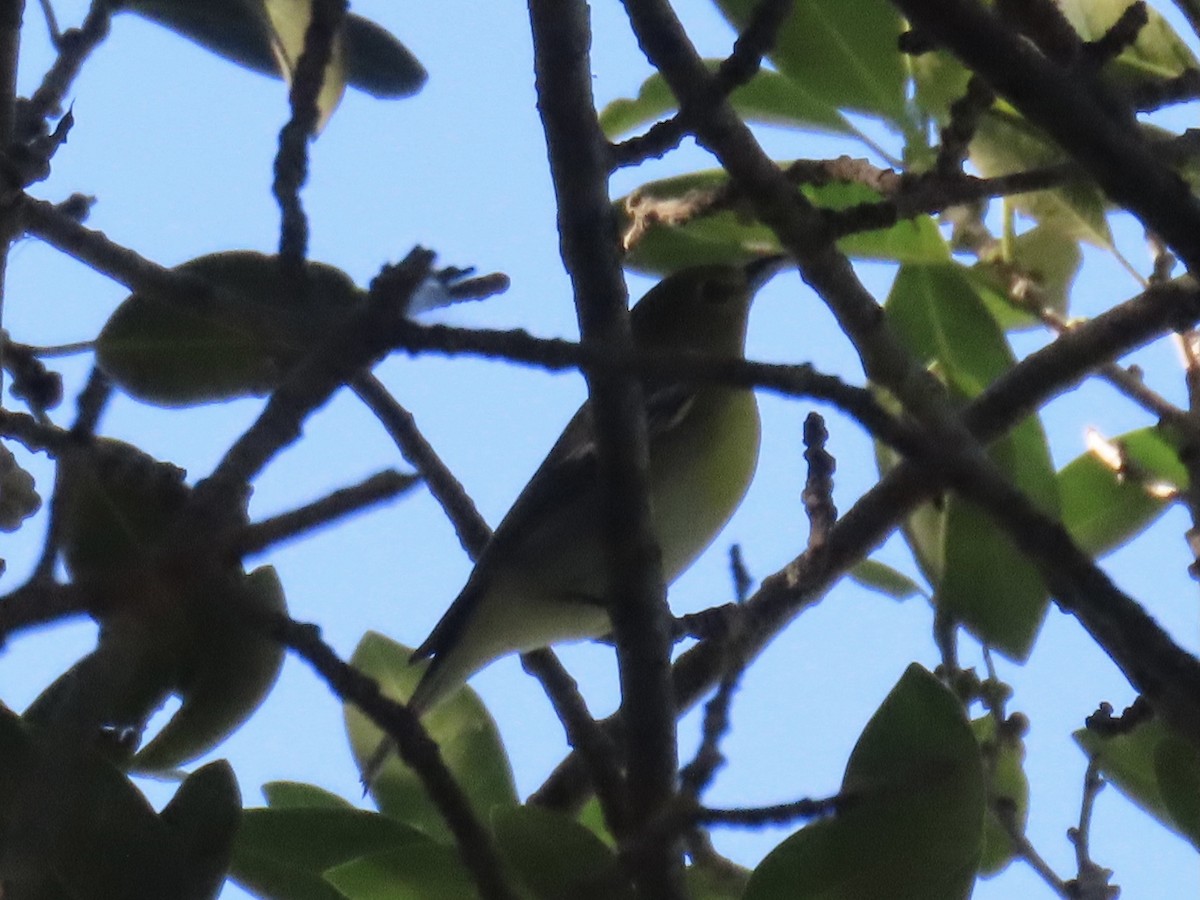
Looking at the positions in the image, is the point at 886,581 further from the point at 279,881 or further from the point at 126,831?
the point at 126,831

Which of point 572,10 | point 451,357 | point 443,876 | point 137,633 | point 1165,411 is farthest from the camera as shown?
point 1165,411

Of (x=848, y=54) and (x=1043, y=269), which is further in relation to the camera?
(x=1043, y=269)

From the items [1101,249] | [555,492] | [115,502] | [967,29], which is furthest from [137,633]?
[555,492]

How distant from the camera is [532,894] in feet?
5.33

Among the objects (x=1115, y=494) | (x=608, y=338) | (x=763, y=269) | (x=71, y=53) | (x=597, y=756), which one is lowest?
(x=597, y=756)

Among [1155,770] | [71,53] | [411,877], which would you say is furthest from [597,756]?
[71,53]

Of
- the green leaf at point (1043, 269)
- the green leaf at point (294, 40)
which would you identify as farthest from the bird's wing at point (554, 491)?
the green leaf at point (294, 40)

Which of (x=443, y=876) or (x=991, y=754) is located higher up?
(x=991, y=754)

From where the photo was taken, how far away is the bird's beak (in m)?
3.44

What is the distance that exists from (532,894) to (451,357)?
25.7 inches

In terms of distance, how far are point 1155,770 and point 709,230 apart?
120 cm

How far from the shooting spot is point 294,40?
2473mm

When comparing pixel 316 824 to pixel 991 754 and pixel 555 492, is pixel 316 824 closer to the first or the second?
pixel 991 754

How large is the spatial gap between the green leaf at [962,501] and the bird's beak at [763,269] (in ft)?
2.59
